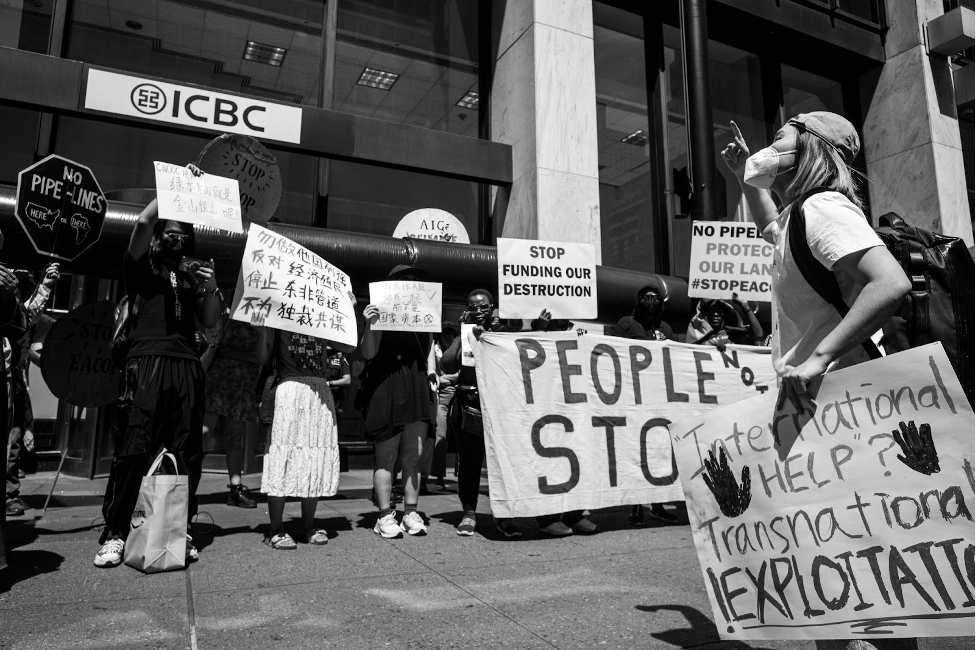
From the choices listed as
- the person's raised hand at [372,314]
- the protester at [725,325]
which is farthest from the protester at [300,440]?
the protester at [725,325]

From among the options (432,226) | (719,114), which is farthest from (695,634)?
(719,114)

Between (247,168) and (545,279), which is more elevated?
(247,168)

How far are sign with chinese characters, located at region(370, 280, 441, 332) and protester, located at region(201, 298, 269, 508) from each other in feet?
4.33

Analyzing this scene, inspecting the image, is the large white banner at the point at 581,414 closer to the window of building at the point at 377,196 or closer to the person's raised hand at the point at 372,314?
the person's raised hand at the point at 372,314

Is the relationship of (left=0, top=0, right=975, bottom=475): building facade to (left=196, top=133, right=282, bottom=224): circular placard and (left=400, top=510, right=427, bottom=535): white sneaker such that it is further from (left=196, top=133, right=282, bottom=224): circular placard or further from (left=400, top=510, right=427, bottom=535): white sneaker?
(left=400, top=510, right=427, bottom=535): white sneaker

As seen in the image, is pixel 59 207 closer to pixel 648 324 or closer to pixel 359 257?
pixel 359 257

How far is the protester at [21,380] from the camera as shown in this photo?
14.3 feet

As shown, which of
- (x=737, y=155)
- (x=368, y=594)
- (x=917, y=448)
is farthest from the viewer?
(x=368, y=594)

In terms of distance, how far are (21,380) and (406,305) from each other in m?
3.02

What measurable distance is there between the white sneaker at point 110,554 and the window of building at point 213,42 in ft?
18.7

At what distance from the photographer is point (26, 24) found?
7.12 m

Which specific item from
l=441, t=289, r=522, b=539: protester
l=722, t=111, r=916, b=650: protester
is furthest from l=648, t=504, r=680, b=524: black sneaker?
l=722, t=111, r=916, b=650: protester

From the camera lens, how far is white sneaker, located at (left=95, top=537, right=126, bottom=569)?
347 cm

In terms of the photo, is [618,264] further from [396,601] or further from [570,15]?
[396,601]
